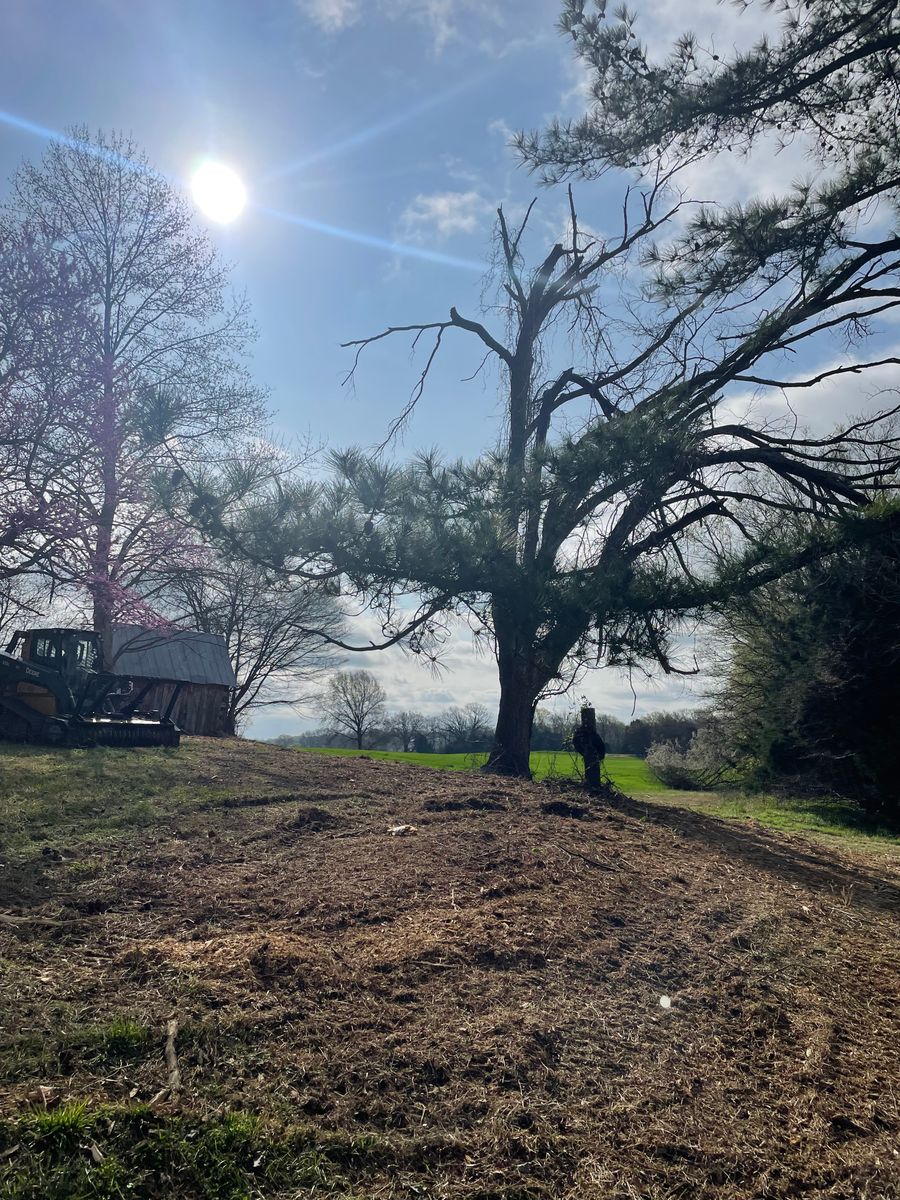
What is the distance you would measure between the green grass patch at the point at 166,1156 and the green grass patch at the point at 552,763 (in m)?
7.46

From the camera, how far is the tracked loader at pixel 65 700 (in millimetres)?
11344

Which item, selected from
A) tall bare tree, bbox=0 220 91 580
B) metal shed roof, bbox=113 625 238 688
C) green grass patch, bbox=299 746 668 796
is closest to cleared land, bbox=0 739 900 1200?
tall bare tree, bbox=0 220 91 580

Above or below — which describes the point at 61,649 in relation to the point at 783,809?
above

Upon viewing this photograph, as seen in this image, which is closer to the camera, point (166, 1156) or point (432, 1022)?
point (166, 1156)

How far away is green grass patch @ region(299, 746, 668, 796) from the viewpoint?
36.3ft

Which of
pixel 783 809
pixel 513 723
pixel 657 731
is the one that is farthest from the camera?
pixel 657 731

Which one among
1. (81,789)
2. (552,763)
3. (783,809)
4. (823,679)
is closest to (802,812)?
(783,809)

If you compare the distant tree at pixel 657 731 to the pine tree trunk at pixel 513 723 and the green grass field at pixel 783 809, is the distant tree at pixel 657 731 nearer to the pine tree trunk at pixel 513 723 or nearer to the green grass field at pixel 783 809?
the green grass field at pixel 783 809

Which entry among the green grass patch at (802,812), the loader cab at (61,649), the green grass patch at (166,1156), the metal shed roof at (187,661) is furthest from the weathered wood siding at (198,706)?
the green grass patch at (166,1156)

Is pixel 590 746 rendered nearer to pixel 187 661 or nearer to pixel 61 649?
pixel 61 649

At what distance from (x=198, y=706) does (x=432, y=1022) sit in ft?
68.1

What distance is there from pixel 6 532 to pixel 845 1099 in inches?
213

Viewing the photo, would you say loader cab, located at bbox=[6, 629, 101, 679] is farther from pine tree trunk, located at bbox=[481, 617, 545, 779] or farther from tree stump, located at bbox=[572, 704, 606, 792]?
tree stump, located at bbox=[572, 704, 606, 792]

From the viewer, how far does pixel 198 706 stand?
22578 mm
